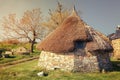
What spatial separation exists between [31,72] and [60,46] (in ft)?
12.3

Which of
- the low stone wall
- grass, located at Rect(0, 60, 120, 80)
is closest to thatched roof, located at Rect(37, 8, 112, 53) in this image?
the low stone wall

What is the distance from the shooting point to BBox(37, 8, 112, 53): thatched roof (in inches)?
976

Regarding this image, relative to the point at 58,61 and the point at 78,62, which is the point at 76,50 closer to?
the point at 78,62

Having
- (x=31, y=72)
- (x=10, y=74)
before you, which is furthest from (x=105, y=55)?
(x=10, y=74)

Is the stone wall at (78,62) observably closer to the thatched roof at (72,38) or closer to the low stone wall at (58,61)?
the low stone wall at (58,61)

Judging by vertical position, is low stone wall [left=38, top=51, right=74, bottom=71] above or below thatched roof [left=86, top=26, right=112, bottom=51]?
below

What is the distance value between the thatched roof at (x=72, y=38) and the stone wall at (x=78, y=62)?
70 centimetres

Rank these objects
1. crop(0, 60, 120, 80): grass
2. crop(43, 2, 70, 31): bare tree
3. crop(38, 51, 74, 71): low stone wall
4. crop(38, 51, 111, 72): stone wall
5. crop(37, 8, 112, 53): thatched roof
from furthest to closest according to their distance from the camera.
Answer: crop(43, 2, 70, 31): bare tree → crop(37, 8, 112, 53): thatched roof → crop(38, 51, 74, 71): low stone wall → crop(38, 51, 111, 72): stone wall → crop(0, 60, 120, 80): grass

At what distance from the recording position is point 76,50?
975 inches

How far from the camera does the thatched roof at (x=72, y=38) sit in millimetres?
24778

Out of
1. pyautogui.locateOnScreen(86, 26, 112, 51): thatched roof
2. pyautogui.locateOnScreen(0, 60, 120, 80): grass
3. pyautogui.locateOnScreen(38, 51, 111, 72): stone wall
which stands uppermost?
pyautogui.locateOnScreen(86, 26, 112, 51): thatched roof

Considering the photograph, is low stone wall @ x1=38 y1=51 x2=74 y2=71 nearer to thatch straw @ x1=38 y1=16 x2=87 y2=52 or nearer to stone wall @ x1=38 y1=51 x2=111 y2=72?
stone wall @ x1=38 y1=51 x2=111 y2=72

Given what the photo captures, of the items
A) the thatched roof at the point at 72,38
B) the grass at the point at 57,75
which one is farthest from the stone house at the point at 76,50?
the grass at the point at 57,75

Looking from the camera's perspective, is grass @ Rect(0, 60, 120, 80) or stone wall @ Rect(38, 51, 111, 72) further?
stone wall @ Rect(38, 51, 111, 72)
